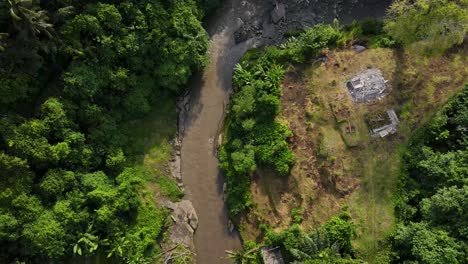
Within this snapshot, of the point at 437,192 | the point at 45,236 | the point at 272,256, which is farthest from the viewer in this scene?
the point at 272,256

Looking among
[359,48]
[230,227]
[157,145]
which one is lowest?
[230,227]

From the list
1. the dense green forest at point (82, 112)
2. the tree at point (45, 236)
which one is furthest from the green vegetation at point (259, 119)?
the tree at point (45, 236)

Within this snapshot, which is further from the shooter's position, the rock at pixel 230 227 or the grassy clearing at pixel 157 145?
the grassy clearing at pixel 157 145

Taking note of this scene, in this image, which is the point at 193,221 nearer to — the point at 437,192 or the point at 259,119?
the point at 259,119

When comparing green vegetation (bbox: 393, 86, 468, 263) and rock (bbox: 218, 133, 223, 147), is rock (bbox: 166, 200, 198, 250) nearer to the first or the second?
rock (bbox: 218, 133, 223, 147)

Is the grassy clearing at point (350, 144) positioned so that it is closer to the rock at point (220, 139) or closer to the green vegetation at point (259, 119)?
the green vegetation at point (259, 119)

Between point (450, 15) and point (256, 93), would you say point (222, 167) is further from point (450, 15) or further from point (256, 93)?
point (450, 15)

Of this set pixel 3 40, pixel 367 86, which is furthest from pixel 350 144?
pixel 3 40

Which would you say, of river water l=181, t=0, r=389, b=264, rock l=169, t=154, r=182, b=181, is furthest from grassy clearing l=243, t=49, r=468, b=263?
rock l=169, t=154, r=182, b=181
